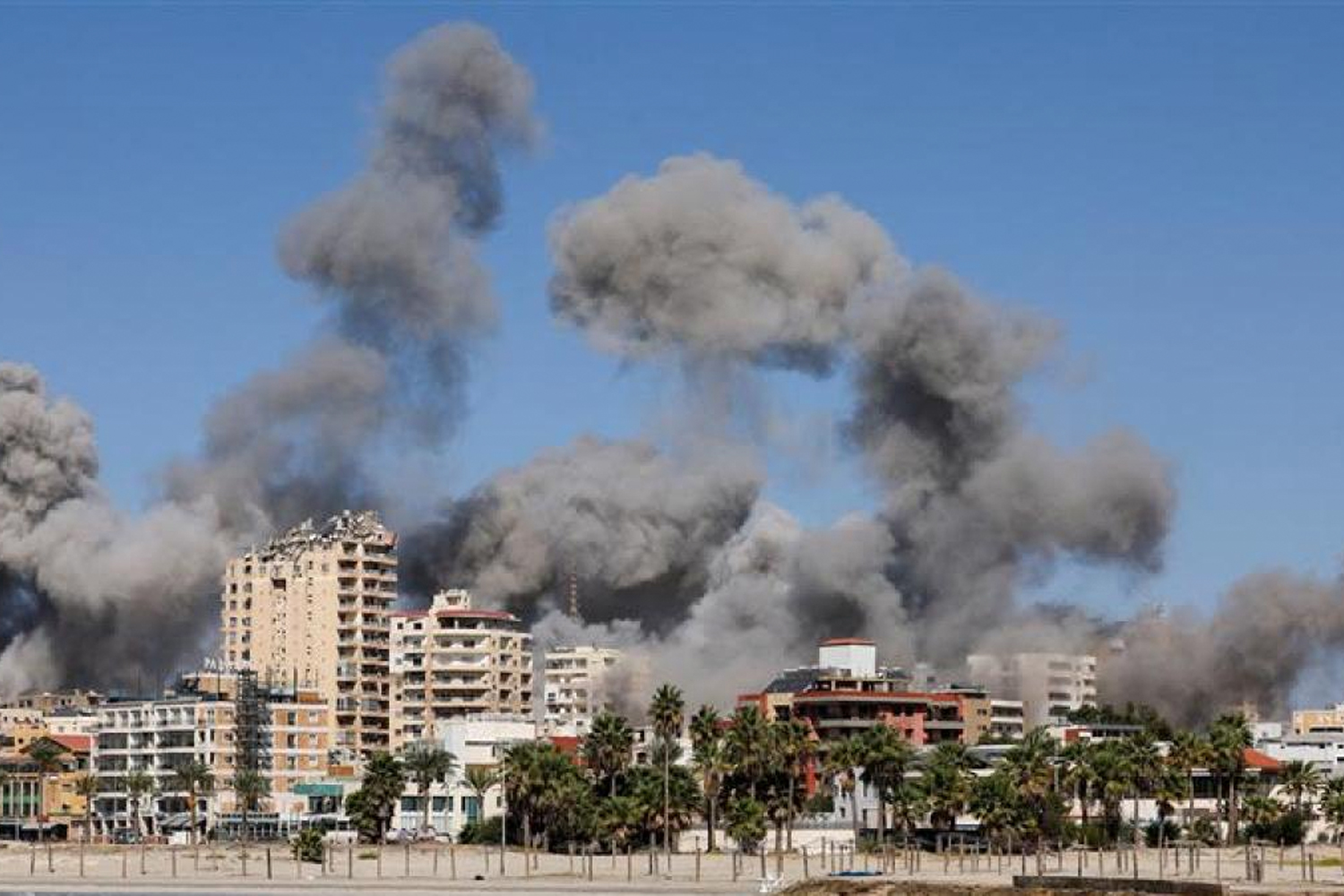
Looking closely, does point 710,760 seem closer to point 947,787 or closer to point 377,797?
point 947,787

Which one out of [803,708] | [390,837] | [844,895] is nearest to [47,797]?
[390,837]

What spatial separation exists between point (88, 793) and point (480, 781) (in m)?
42.9

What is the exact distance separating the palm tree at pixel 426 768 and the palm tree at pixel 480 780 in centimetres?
162

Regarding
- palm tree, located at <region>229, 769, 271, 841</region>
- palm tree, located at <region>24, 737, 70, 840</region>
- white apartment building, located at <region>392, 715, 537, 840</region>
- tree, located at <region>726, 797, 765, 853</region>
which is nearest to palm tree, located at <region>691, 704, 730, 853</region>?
tree, located at <region>726, 797, 765, 853</region>

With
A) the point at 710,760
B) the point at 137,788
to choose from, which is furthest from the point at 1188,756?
the point at 137,788

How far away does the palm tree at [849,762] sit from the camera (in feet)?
470

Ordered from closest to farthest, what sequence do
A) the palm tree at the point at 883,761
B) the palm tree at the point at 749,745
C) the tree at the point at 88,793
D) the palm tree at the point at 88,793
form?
the palm tree at the point at 883,761 → the palm tree at the point at 749,745 → the tree at the point at 88,793 → the palm tree at the point at 88,793

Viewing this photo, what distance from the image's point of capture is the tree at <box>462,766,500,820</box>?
535 ft

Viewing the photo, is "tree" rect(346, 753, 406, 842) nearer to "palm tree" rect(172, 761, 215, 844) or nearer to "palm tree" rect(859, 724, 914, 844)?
"palm tree" rect(172, 761, 215, 844)

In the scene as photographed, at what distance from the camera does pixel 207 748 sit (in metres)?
194

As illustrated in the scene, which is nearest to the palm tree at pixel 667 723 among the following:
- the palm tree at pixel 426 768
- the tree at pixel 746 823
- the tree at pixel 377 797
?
the tree at pixel 746 823

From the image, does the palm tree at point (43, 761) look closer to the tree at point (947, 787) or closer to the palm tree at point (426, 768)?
the palm tree at point (426, 768)

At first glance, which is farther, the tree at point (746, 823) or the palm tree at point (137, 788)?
the palm tree at point (137, 788)

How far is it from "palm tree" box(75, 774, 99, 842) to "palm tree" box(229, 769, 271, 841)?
1043 cm
